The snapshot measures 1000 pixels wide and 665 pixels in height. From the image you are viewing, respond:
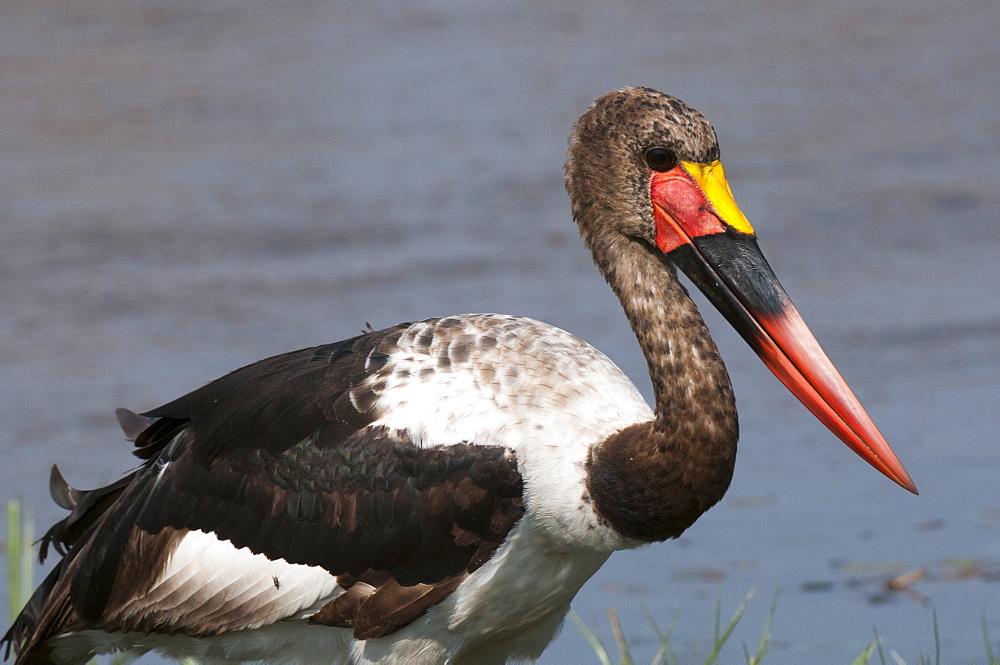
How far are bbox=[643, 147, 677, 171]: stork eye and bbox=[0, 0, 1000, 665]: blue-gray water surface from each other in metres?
1.67

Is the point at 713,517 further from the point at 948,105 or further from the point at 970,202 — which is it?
the point at 948,105

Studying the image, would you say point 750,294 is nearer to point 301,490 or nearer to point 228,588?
point 301,490

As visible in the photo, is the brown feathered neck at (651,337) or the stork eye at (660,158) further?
the stork eye at (660,158)

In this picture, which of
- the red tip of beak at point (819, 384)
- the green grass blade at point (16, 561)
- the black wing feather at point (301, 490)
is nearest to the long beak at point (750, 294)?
the red tip of beak at point (819, 384)

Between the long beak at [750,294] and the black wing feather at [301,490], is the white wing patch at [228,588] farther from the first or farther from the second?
the long beak at [750,294]

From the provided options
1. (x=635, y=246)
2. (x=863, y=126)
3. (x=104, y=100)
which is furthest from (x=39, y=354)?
(x=863, y=126)

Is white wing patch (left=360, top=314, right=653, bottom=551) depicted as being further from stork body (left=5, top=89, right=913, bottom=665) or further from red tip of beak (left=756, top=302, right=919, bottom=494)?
red tip of beak (left=756, top=302, right=919, bottom=494)

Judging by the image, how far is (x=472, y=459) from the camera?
3.76 metres

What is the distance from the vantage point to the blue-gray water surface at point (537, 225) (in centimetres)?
571

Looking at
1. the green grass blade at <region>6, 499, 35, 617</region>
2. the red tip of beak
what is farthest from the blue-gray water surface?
the green grass blade at <region>6, 499, 35, 617</region>

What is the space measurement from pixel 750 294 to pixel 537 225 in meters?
4.69

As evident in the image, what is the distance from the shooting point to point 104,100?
10.3m

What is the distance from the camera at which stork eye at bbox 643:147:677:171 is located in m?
3.86

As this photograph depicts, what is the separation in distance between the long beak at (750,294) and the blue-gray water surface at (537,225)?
4.24ft
